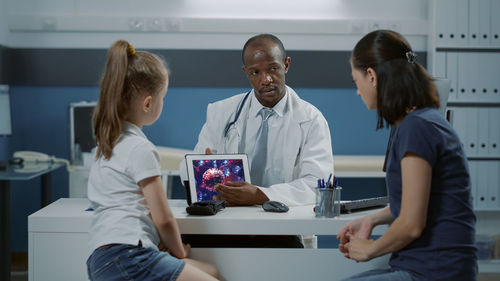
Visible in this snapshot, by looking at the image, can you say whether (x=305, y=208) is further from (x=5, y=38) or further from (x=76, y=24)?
(x=5, y=38)

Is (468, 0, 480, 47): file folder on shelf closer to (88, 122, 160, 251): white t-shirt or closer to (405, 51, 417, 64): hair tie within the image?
(405, 51, 417, 64): hair tie

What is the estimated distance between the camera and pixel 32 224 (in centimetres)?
147

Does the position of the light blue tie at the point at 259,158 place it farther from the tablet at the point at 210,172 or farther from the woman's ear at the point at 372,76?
the woman's ear at the point at 372,76

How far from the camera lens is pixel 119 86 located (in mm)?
1333

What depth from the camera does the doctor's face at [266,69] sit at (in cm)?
209

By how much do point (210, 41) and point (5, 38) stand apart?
144 cm

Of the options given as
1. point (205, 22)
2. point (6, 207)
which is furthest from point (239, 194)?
point (205, 22)

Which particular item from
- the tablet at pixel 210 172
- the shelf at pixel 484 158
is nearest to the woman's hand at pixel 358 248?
the tablet at pixel 210 172

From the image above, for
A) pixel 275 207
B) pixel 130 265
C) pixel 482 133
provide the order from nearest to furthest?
pixel 130 265, pixel 275 207, pixel 482 133

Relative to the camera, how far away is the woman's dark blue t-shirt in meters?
1.18

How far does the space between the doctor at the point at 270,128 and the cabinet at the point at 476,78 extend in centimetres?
172

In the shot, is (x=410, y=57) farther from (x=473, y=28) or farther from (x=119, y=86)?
(x=473, y=28)

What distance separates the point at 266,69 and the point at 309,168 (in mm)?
436

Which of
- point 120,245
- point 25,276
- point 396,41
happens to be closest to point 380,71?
point 396,41
